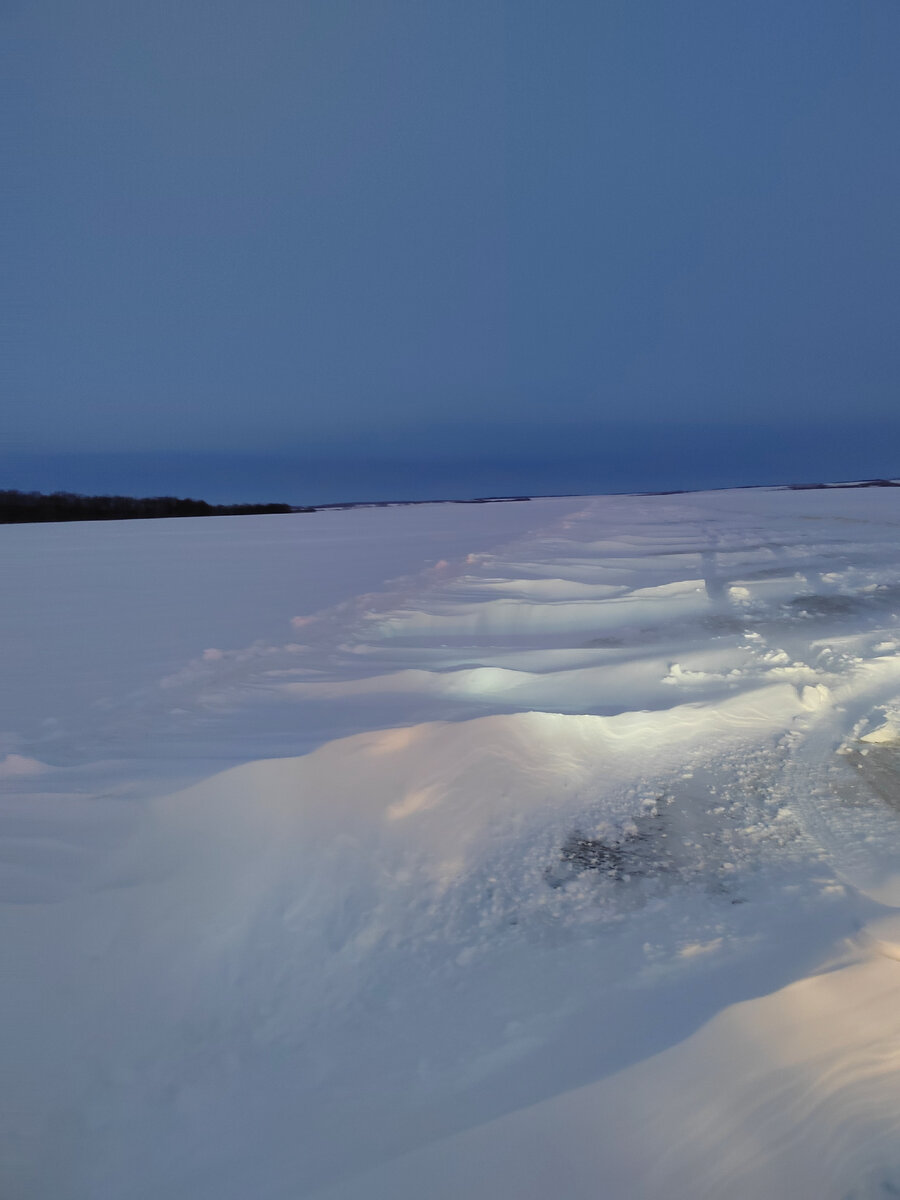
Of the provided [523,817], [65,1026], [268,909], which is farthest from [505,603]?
[65,1026]

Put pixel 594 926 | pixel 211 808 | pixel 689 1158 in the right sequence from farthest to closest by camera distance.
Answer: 1. pixel 211 808
2. pixel 594 926
3. pixel 689 1158

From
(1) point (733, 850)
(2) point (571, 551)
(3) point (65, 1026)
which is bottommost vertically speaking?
(3) point (65, 1026)

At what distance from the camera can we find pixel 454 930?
1.54 meters

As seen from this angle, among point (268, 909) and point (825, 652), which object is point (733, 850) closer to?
point (268, 909)

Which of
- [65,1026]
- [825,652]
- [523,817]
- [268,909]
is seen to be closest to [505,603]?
[825,652]

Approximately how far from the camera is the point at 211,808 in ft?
6.49

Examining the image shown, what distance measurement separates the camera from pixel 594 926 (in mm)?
1526

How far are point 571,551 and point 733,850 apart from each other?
7599 mm

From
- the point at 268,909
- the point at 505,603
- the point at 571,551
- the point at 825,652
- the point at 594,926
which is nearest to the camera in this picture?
the point at 594,926

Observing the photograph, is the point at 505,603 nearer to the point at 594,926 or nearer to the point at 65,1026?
the point at 594,926

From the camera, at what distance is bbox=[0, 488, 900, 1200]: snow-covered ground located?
3.38ft

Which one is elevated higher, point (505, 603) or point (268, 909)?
point (505, 603)

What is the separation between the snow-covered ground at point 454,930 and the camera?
1030mm

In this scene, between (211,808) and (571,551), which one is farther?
(571,551)
